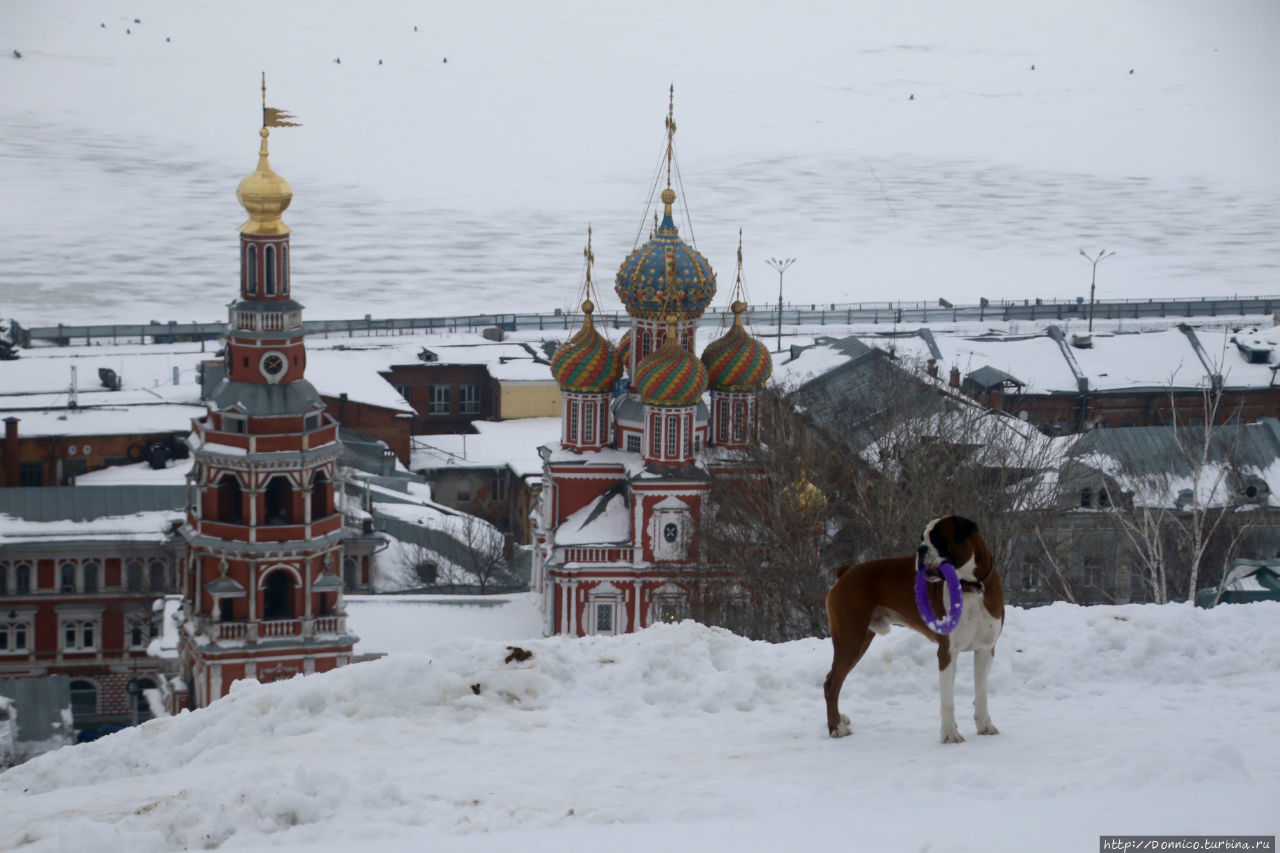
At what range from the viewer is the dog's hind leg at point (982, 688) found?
12422 mm

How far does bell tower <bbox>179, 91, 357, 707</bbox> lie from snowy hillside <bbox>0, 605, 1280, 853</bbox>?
1877cm

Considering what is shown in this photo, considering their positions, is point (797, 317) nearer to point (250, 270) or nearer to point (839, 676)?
point (250, 270)

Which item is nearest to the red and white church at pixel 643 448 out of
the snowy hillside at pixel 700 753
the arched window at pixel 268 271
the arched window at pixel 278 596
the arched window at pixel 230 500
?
the arched window at pixel 278 596

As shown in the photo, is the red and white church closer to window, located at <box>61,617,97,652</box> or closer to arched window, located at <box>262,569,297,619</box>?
arched window, located at <box>262,569,297,619</box>

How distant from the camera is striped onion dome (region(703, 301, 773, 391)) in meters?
37.8

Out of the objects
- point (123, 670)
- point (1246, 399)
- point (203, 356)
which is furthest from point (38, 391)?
point (1246, 399)

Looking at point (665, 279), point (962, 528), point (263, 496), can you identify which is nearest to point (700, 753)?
point (962, 528)

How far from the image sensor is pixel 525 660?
14742mm

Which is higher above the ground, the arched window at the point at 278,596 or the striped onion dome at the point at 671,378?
the striped onion dome at the point at 671,378

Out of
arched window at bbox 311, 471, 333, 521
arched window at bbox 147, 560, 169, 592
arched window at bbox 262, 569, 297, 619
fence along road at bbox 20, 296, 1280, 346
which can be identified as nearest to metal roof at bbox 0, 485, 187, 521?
arched window at bbox 147, 560, 169, 592

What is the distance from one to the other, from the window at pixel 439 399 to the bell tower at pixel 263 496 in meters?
29.1

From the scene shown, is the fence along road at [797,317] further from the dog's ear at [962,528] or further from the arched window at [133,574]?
the dog's ear at [962,528]

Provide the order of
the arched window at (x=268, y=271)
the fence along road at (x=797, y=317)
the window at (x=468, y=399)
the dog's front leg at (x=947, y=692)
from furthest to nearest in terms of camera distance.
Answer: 1. the fence along road at (x=797, y=317)
2. the window at (x=468, y=399)
3. the arched window at (x=268, y=271)
4. the dog's front leg at (x=947, y=692)

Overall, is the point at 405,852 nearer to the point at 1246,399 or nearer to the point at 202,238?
the point at 1246,399
